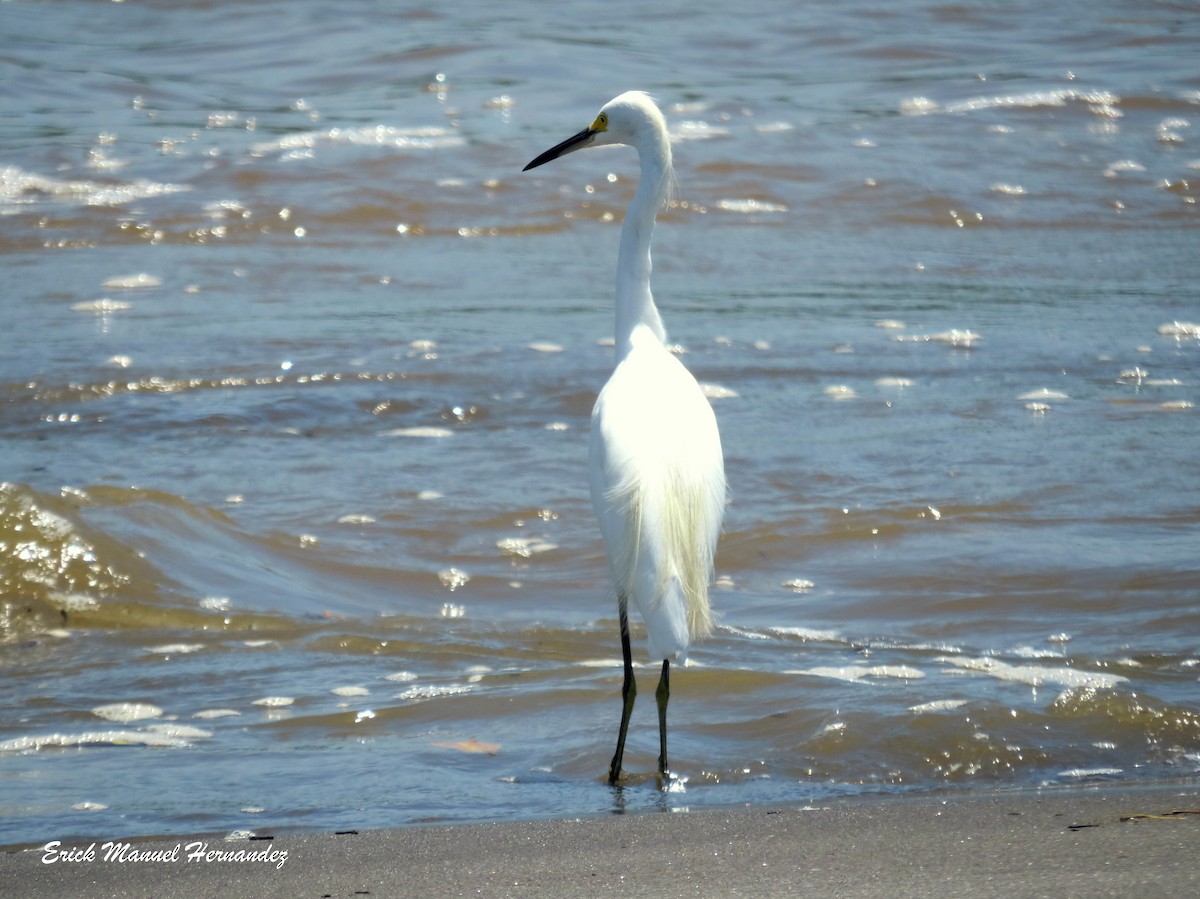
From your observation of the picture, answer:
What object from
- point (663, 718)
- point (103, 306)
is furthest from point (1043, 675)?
point (103, 306)

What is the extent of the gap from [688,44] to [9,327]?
32.5 ft

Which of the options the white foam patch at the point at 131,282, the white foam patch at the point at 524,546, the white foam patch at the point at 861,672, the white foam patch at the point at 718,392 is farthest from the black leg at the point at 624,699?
the white foam patch at the point at 131,282

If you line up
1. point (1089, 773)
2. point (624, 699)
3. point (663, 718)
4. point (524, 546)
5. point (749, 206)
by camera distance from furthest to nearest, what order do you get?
point (749, 206) < point (524, 546) < point (624, 699) < point (663, 718) < point (1089, 773)

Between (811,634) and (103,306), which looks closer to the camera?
(811,634)

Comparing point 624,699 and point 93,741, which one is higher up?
point 624,699

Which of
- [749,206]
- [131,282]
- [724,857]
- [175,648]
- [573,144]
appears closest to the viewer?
[724,857]

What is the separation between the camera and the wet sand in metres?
2.35

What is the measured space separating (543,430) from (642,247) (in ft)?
8.17


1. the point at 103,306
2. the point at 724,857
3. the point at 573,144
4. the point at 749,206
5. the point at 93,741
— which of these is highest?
the point at 573,144

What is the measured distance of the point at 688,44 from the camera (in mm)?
16234

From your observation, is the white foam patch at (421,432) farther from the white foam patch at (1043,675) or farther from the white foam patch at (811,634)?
→ the white foam patch at (1043,675)

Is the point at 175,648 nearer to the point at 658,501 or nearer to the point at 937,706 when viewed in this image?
the point at 658,501

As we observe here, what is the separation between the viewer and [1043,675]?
12.7ft

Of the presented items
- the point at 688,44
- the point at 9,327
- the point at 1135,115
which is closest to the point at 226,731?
the point at 9,327
